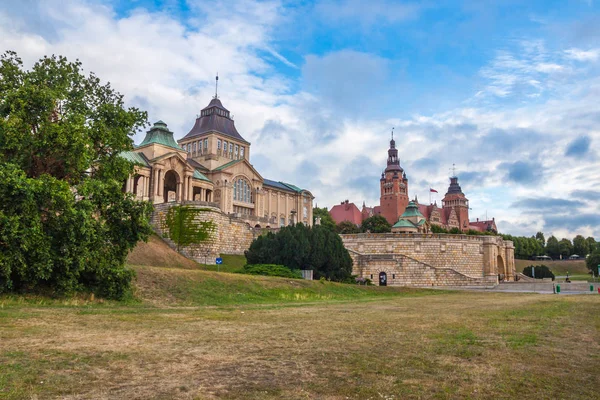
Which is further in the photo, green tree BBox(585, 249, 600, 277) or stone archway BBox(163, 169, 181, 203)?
green tree BBox(585, 249, 600, 277)

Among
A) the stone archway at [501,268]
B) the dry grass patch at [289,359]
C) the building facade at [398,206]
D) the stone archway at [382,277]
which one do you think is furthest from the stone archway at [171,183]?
the building facade at [398,206]

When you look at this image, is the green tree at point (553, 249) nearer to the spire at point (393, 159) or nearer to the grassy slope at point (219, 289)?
the spire at point (393, 159)

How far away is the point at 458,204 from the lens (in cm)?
16012

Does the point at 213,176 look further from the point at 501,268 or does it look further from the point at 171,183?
the point at 501,268

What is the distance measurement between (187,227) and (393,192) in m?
97.9

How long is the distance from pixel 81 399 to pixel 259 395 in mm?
2331

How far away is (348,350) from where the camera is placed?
1033 cm

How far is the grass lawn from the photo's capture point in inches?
285

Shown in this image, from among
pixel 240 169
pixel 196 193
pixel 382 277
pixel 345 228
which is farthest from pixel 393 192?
pixel 382 277

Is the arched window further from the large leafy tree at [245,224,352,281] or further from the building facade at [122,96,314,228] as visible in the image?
the large leafy tree at [245,224,352,281]

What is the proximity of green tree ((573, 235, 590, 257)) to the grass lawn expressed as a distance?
144165mm

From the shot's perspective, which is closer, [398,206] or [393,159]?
[398,206]

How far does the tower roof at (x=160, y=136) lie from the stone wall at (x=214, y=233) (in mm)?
17107

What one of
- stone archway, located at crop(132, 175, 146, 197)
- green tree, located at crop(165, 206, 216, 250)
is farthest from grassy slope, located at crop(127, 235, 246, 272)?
stone archway, located at crop(132, 175, 146, 197)
